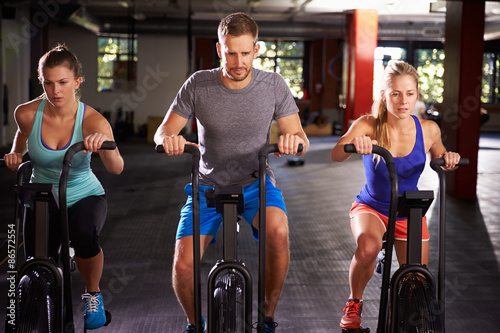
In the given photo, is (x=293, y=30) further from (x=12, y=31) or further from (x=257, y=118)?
(x=257, y=118)

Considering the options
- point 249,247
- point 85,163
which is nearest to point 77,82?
point 85,163

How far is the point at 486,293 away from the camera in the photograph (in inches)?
131

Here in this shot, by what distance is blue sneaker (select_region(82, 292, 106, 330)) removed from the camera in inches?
94.5

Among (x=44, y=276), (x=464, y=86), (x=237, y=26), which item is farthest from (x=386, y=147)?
(x=464, y=86)

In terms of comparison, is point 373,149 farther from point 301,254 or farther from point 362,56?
point 362,56

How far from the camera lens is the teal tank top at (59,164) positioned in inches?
86.5

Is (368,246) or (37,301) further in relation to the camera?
(368,246)

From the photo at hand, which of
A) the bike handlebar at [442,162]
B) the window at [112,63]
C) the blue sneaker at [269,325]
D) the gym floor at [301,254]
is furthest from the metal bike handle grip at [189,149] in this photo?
the window at [112,63]

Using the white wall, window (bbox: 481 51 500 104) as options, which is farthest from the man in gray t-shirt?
window (bbox: 481 51 500 104)

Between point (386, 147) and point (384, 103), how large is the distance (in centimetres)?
18

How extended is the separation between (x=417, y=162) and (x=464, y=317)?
42.3 inches

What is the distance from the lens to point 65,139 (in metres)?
2.22

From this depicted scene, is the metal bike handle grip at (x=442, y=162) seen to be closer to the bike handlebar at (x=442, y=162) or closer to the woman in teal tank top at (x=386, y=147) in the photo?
the bike handlebar at (x=442, y=162)

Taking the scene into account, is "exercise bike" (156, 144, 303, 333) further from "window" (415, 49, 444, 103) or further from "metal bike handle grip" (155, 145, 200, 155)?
"window" (415, 49, 444, 103)
